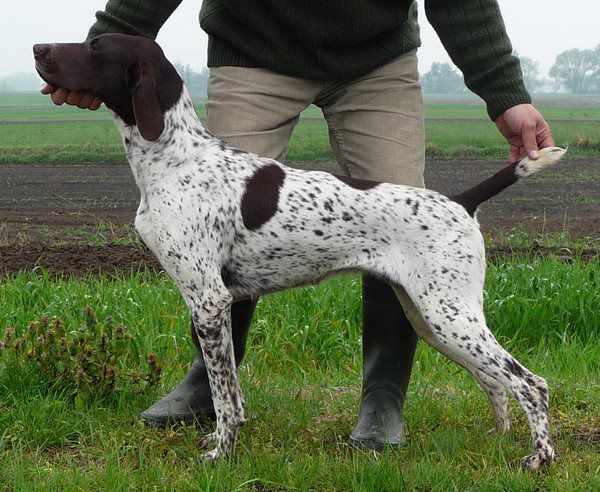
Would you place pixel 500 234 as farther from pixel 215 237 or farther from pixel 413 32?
pixel 215 237

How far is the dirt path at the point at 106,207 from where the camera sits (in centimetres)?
773

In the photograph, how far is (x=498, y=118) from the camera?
4.05m

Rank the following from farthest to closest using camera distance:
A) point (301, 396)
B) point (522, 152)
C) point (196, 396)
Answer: point (301, 396) < point (196, 396) < point (522, 152)

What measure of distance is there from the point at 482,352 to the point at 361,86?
134 centimetres

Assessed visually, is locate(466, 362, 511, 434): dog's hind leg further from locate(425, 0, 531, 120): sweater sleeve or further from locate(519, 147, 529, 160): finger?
locate(425, 0, 531, 120): sweater sleeve

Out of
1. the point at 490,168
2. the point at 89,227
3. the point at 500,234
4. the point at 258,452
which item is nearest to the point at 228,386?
the point at 258,452

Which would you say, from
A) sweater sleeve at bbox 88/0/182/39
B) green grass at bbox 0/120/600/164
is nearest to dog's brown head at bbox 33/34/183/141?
sweater sleeve at bbox 88/0/182/39

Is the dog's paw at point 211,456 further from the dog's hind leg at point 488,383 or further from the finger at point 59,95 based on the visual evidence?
the finger at point 59,95

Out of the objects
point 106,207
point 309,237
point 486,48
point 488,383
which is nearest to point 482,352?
point 488,383

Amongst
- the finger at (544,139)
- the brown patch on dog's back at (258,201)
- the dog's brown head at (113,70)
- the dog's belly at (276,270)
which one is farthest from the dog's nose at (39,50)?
the finger at (544,139)

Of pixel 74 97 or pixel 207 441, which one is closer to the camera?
pixel 74 97

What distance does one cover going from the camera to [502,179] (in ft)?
11.8

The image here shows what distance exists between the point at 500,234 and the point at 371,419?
5575 mm

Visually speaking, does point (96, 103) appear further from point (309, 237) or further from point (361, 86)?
point (361, 86)
